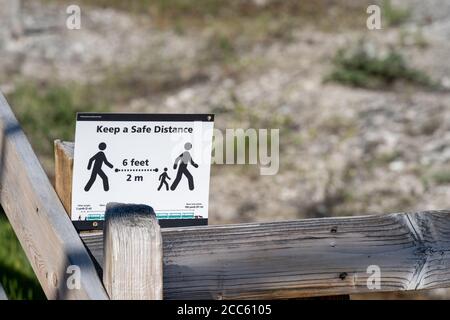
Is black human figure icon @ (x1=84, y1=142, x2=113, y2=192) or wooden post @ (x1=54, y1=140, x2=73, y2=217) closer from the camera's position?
black human figure icon @ (x1=84, y1=142, x2=113, y2=192)

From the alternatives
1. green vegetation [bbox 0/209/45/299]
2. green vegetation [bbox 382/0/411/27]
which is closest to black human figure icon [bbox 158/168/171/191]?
green vegetation [bbox 0/209/45/299]

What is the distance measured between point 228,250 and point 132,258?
1.08ft

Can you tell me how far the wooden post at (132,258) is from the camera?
1.65 m

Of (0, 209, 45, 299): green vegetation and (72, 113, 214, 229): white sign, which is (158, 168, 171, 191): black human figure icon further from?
(0, 209, 45, 299): green vegetation

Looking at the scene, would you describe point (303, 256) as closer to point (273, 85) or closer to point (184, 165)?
point (184, 165)

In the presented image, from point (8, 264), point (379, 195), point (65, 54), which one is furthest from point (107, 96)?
point (8, 264)

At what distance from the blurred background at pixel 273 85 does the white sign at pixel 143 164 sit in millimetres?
2528

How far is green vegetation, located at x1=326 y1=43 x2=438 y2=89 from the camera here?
880 cm

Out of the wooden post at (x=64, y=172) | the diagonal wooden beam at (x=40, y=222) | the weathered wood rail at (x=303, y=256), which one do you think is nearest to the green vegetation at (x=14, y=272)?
the wooden post at (x=64, y=172)

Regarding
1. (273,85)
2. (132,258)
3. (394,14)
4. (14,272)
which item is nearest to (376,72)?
(273,85)

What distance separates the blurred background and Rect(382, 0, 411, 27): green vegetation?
18mm

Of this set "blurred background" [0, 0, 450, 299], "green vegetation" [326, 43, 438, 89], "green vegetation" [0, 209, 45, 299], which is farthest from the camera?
"green vegetation" [326, 43, 438, 89]

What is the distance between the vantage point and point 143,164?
218 cm
